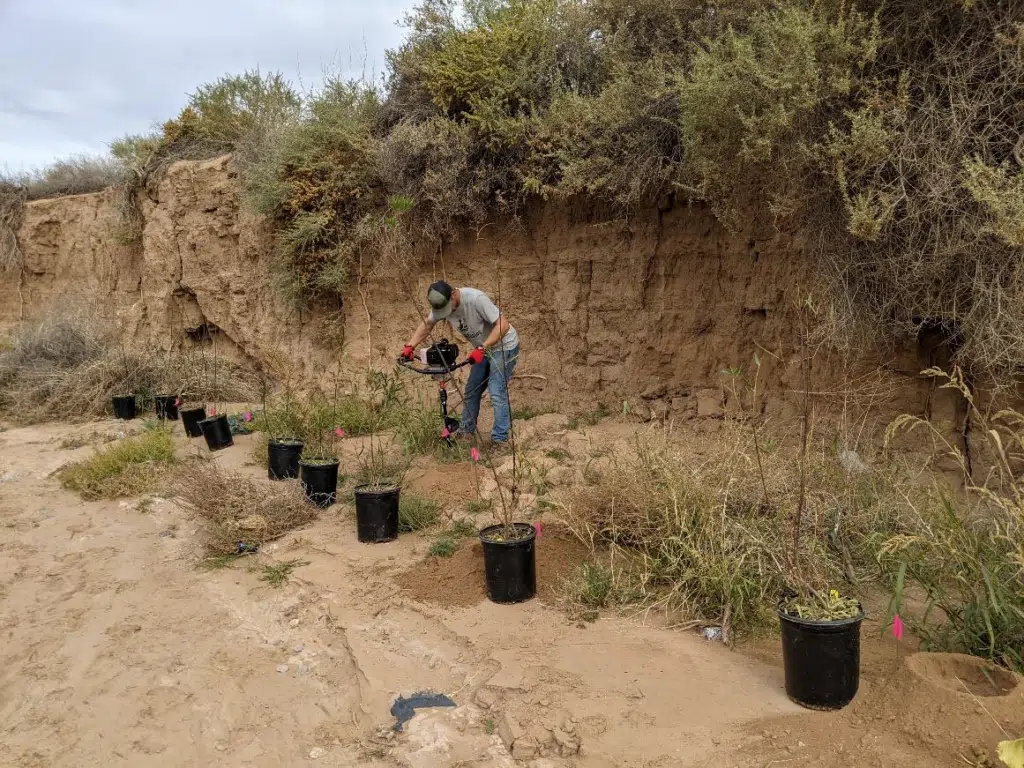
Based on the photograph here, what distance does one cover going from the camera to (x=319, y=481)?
601 centimetres

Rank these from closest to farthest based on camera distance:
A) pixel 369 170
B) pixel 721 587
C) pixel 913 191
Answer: pixel 721 587 → pixel 913 191 → pixel 369 170

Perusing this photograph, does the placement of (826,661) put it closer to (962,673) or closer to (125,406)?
(962,673)

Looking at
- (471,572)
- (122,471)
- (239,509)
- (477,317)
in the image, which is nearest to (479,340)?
(477,317)

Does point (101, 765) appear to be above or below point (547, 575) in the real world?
below

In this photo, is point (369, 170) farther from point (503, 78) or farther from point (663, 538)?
point (663, 538)

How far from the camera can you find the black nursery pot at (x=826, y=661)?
295 centimetres

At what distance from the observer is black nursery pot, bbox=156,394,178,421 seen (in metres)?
9.57

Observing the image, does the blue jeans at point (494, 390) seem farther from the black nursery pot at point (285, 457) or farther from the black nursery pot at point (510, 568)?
the black nursery pot at point (510, 568)

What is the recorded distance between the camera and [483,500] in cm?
560

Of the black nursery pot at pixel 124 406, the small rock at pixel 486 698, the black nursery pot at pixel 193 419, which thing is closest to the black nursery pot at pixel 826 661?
the small rock at pixel 486 698

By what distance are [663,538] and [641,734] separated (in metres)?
1.31

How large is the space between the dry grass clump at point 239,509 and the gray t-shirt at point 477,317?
1846mm

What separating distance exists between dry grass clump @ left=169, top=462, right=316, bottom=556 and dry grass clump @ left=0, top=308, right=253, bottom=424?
4935 millimetres

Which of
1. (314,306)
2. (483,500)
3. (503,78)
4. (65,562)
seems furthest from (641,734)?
(314,306)
